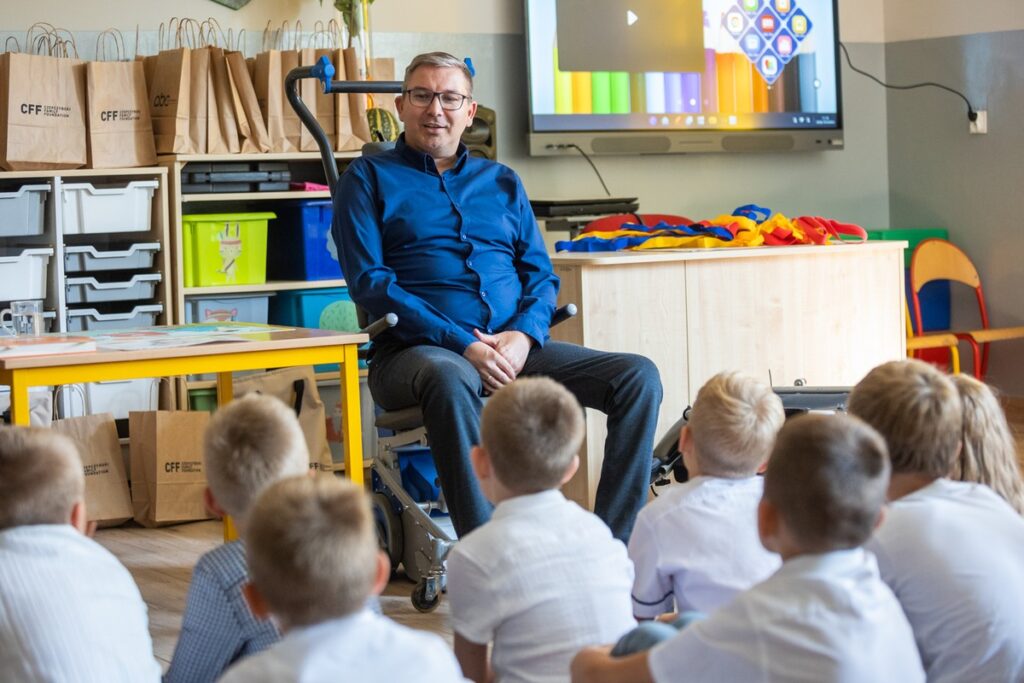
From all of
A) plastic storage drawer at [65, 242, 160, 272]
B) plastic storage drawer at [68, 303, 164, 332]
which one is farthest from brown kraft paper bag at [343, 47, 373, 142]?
plastic storage drawer at [68, 303, 164, 332]

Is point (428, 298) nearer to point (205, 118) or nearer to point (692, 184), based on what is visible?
point (205, 118)

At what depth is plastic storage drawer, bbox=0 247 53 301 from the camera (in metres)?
4.33

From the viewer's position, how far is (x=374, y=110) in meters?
4.46

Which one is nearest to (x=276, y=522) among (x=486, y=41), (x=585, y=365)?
(x=585, y=365)

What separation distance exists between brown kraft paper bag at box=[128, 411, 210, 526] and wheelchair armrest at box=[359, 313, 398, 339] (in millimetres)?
1353

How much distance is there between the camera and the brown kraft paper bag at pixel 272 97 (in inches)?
183

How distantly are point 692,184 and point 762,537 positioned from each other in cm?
462

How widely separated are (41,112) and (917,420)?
3379 millimetres

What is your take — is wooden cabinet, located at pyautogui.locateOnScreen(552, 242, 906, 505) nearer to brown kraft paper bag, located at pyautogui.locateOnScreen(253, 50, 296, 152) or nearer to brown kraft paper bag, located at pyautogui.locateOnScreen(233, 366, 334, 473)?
brown kraft paper bag, located at pyautogui.locateOnScreen(233, 366, 334, 473)

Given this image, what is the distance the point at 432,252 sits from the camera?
130 inches

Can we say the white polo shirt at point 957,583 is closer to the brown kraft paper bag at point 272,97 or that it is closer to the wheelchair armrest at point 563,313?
the wheelchair armrest at point 563,313

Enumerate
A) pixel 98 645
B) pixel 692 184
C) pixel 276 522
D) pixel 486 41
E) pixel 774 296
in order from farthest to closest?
pixel 692 184 → pixel 486 41 → pixel 774 296 → pixel 98 645 → pixel 276 522

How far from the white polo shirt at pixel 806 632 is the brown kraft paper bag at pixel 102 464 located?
318cm

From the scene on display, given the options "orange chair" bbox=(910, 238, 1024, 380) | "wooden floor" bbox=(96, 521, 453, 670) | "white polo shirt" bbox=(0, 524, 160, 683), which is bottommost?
"wooden floor" bbox=(96, 521, 453, 670)
